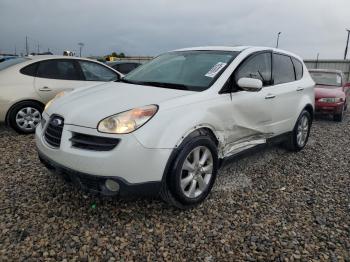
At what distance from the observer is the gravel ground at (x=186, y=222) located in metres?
2.63

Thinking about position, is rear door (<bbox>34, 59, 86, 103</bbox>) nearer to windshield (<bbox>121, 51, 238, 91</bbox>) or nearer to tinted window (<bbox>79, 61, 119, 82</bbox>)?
tinted window (<bbox>79, 61, 119, 82</bbox>)

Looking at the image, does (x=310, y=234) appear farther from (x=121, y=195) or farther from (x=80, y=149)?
(x=80, y=149)

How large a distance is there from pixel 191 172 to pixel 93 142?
3.24 ft

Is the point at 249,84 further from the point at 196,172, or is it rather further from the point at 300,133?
the point at 300,133

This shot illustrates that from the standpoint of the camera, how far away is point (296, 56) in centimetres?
543

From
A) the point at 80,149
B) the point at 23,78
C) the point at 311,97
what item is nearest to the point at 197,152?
the point at 80,149

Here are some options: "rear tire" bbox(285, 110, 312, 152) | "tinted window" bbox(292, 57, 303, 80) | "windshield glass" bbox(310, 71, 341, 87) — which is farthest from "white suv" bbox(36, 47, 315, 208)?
"windshield glass" bbox(310, 71, 341, 87)

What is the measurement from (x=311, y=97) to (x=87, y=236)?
4.35 metres

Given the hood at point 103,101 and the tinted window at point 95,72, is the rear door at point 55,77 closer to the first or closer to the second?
the tinted window at point 95,72

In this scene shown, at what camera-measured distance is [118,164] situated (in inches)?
105

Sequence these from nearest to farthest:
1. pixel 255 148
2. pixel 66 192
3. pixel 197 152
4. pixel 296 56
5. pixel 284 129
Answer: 1. pixel 197 152
2. pixel 66 192
3. pixel 255 148
4. pixel 284 129
5. pixel 296 56

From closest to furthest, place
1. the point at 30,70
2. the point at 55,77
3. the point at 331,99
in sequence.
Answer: the point at 30,70 < the point at 55,77 < the point at 331,99

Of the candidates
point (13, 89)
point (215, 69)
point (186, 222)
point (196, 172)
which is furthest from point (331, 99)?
point (13, 89)

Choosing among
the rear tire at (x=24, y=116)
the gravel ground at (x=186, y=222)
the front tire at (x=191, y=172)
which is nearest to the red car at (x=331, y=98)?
the gravel ground at (x=186, y=222)
